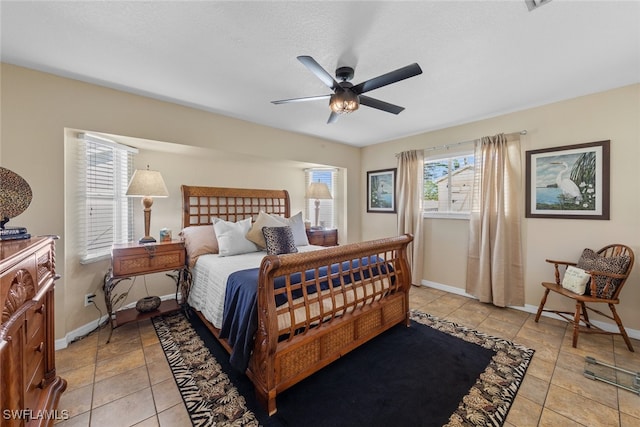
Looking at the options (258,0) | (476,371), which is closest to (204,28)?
(258,0)

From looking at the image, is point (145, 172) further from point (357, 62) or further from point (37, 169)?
point (357, 62)

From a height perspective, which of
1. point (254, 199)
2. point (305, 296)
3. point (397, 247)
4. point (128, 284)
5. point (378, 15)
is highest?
point (378, 15)

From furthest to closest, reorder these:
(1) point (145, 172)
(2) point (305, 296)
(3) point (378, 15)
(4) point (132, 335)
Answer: (1) point (145, 172), (4) point (132, 335), (2) point (305, 296), (3) point (378, 15)

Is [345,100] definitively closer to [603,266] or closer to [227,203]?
[227,203]

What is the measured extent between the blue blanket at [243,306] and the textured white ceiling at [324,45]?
1785mm

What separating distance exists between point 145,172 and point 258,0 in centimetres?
225

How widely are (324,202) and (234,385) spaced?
12.1ft

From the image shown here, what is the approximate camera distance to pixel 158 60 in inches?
81.4

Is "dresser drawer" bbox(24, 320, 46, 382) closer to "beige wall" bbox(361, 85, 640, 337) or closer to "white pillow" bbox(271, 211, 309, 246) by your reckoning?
"white pillow" bbox(271, 211, 309, 246)

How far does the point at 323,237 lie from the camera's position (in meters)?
4.42

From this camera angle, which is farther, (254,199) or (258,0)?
(254,199)

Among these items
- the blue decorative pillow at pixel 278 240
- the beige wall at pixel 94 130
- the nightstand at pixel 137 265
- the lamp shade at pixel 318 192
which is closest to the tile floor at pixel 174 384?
the nightstand at pixel 137 265

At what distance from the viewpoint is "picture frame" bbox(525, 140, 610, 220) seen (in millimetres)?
2672

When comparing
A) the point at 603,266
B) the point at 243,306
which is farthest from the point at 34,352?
the point at 603,266
